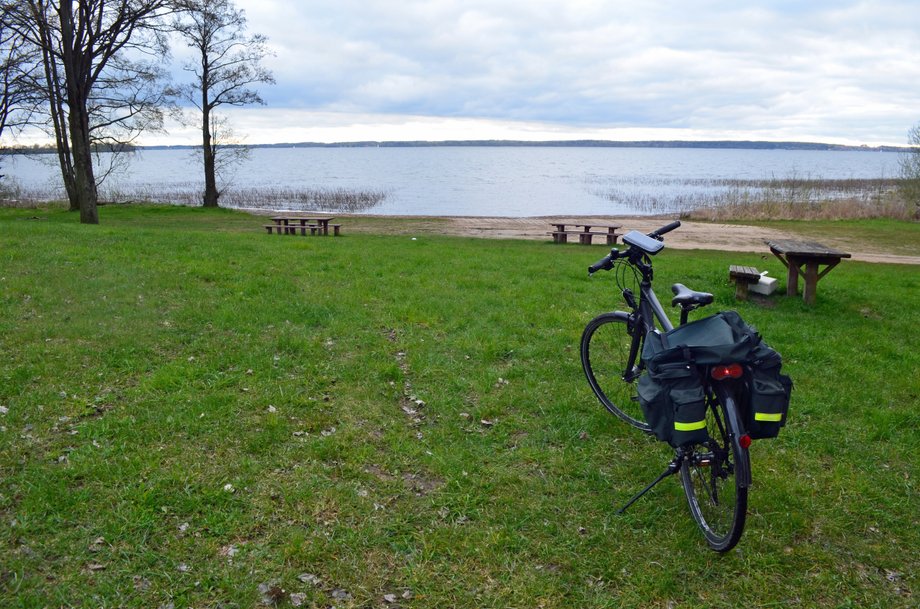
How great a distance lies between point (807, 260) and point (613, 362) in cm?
474

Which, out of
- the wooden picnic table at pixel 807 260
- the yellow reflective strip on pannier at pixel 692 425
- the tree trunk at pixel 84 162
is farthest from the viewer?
the tree trunk at pixel 84 162

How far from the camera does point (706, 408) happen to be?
3.18m

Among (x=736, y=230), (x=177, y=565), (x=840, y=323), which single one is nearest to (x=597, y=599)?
(x=177, y=565)

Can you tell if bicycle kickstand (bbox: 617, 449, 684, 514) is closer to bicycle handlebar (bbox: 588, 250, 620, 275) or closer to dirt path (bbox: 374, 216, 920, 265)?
bicycle handlebar (bbox: 588, 250, 620, 275)

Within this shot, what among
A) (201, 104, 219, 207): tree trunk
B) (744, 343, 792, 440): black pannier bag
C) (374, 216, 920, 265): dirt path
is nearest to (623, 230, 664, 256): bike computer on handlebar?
(744, 343, 792, 440): black pannier bag

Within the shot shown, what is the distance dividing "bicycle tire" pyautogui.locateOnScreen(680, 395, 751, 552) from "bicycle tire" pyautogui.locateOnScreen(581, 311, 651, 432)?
106 centimetres

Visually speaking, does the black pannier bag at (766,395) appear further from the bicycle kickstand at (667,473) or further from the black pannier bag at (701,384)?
the bicycle kickstand at (667,473)

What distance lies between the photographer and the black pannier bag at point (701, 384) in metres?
2.92

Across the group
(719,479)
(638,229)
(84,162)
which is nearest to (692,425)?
(719,479)

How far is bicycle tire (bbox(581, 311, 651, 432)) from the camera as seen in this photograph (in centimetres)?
468

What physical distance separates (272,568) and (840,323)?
24.3ft

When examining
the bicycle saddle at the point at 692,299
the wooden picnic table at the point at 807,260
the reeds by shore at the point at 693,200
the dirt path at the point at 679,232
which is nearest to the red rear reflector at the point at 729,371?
the bicycle saddle at the point at 692,299

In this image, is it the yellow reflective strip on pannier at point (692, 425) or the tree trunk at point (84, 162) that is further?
the tree trunk at point (84, 162)

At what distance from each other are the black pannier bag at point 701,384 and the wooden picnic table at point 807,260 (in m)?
5.90
